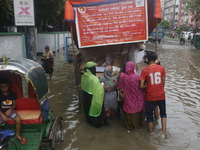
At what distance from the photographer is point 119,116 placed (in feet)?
16.5

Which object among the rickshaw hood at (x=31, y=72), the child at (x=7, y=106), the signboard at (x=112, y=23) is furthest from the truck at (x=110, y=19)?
the child at (x=7, y=106)

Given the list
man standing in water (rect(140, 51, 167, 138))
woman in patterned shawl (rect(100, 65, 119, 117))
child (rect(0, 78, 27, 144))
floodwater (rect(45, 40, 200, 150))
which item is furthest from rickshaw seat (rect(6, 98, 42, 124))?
man standing in water (rect(140, 51, 167, 138))

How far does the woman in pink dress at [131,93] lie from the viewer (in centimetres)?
409

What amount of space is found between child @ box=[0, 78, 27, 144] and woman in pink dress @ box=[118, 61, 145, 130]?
203 cm

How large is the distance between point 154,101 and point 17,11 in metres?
9.02

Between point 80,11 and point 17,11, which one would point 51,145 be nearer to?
point 80,11

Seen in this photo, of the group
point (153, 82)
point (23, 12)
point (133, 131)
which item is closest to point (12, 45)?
point (23, 12)

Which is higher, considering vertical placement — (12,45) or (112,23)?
(112,23)

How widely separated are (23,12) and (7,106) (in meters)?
8.30

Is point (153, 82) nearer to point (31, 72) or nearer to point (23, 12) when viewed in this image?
point (31, 72)

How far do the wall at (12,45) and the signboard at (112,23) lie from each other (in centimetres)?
650

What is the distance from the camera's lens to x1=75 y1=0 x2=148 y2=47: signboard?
15.6 ft

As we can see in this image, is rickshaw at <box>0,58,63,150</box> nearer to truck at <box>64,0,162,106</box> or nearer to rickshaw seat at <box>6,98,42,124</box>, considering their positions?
rickshaw seat at <box>6,98,42,124</box>

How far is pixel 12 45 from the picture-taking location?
10.3 m
